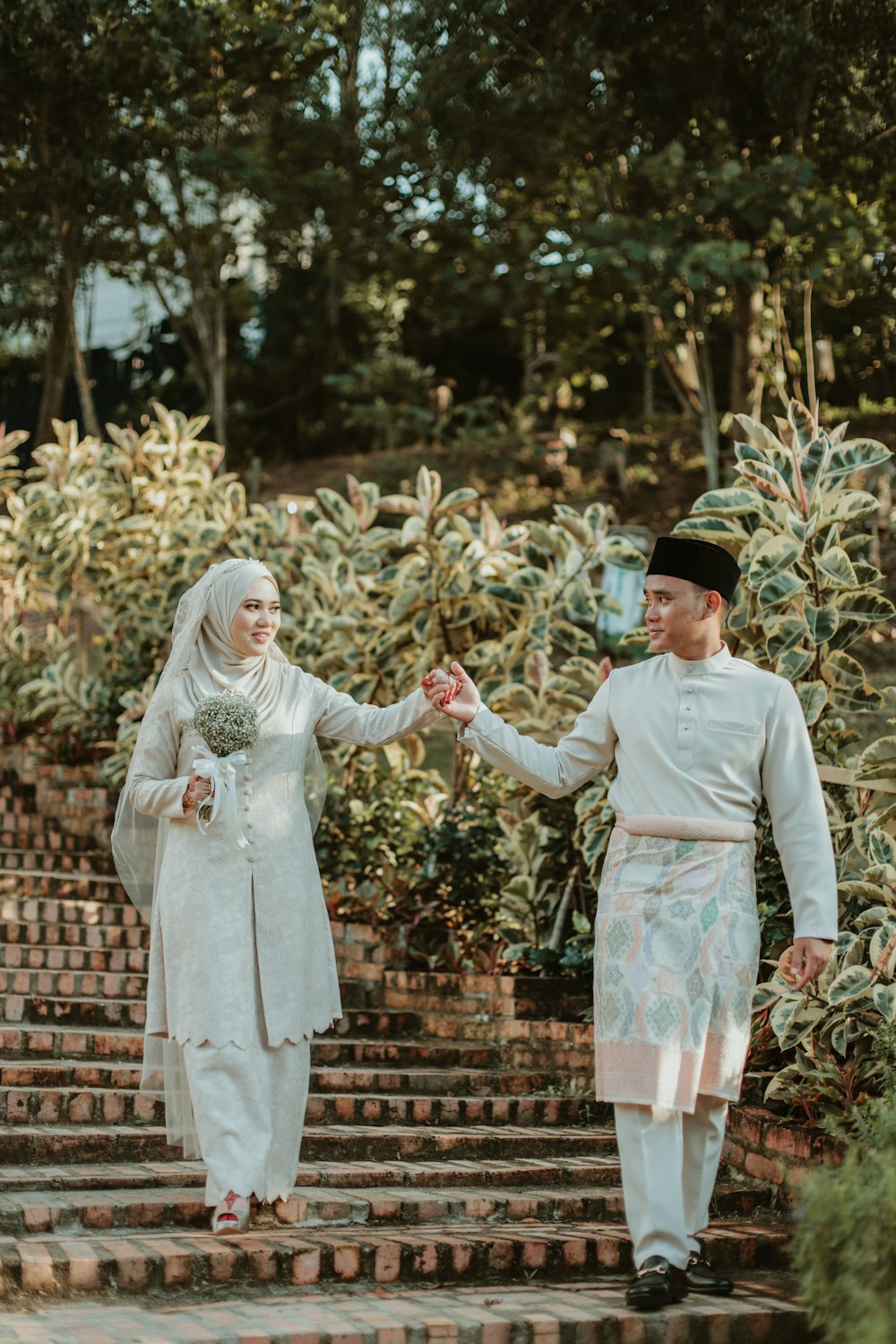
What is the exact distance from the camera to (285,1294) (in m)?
3.43

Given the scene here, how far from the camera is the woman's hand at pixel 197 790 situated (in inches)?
148

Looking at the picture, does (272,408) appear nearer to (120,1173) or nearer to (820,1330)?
(120,1173)


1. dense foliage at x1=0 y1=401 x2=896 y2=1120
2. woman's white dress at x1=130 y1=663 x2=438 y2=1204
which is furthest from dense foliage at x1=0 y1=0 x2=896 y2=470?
woman's white dress at x1=130 y1=663 x2=438 y2=1204

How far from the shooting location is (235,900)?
12.8ft

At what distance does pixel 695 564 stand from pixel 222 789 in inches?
51.1

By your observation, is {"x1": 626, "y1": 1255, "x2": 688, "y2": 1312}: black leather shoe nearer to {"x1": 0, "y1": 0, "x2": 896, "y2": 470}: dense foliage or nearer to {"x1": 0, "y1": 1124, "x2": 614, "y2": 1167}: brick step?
{"x1": 0, "y1": 1124, "x2": 614, "y2": 1167}: brick step

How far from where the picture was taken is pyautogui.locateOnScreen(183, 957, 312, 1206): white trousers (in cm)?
371

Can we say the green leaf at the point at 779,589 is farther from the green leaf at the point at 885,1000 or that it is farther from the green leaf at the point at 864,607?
the green leaf at the point at 885,1000

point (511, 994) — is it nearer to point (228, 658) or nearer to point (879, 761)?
point (879, 761)

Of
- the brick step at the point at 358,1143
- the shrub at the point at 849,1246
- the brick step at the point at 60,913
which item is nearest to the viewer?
the shrub at the point at 849,1246

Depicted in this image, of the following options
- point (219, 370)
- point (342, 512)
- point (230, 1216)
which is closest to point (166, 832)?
point (230, 1216)

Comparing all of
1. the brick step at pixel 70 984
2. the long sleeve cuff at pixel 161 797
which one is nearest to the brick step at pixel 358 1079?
the brick step at pixel 70 984

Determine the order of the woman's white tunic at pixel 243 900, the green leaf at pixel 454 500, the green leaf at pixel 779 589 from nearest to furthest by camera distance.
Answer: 1. the woman's white tunic at pixel 243 900
2. the green leaf at pixel 779 589
3. the green leaf at pixel 454 500

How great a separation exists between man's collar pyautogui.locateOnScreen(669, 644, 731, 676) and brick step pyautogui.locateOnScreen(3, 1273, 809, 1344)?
4.75ft
